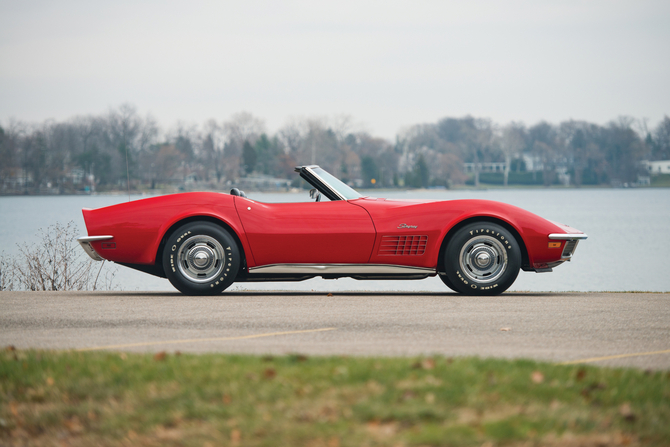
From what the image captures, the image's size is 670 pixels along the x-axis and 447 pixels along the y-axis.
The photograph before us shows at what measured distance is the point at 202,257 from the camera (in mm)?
8711

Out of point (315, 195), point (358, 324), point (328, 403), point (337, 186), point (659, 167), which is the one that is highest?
point (659, 167)

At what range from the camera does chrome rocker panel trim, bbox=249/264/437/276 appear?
28.2 ft

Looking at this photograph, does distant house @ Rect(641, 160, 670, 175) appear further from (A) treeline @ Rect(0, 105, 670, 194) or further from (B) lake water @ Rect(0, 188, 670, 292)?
(B) lake water @ Rect(0, 188, 670, 292)

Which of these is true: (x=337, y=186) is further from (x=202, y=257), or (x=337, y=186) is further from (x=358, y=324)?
(x=358, y=324)

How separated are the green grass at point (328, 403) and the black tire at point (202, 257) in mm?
3909

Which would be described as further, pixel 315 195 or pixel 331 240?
pixel 315 195

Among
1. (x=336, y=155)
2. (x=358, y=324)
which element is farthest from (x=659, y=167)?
(x=358, y=324)

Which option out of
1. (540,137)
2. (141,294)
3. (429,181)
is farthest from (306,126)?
(141,294)

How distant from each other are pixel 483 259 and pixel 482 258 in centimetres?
2

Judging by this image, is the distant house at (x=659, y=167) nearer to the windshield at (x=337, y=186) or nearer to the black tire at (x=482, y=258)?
the black tire at (x=482, y=258)

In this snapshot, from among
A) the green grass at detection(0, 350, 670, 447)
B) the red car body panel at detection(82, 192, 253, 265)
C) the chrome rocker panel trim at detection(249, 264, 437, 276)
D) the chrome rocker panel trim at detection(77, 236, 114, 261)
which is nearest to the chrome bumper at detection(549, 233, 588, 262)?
the chrome rocker panel trim at detection(249, 264, 437, 276)

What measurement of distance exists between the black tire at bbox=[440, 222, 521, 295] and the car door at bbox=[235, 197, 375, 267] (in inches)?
38.2

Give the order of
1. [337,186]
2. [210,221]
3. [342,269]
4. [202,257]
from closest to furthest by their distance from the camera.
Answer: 1. [342,269]
2. [202,257]
3. [210,221]
4. [337,186]

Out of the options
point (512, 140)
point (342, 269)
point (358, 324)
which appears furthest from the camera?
point (512, 140)
